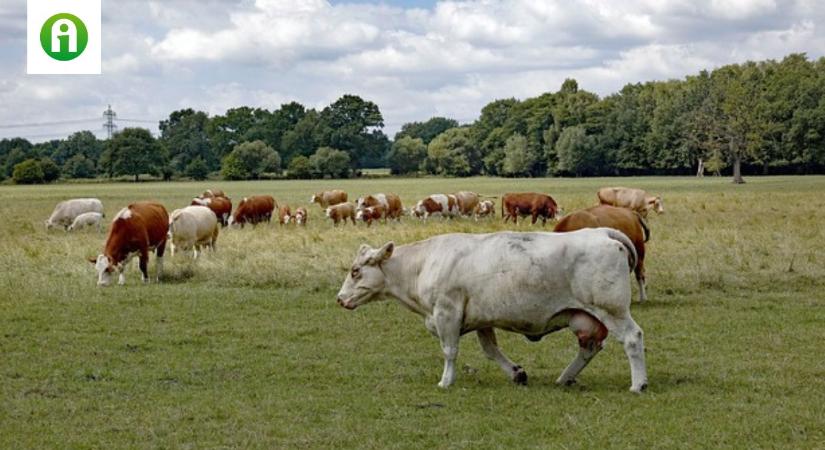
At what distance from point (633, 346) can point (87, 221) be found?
28668mm

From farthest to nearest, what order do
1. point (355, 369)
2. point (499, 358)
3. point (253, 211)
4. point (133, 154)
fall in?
point (133, 154), point (253, 211), point (355, 369), point (499, 358)

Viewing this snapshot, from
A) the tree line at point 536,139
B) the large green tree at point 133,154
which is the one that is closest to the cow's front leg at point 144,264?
the tree line at point 536,139

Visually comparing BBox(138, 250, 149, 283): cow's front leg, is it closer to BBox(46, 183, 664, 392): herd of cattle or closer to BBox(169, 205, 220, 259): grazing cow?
BBox(169, 205, 220, 259): grazing cow

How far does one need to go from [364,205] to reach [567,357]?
27402 mm

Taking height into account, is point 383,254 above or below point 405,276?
above

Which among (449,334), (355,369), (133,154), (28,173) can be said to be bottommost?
(355,369)

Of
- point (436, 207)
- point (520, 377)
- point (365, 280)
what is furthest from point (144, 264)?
point (436, 207)

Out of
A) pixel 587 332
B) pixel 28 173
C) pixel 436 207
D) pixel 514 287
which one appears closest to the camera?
pixel 587 332

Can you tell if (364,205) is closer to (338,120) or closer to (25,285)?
(25,285)

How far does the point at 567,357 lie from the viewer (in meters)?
10.9

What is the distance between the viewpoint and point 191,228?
21.9m

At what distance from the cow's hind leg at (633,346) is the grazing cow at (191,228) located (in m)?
14.7

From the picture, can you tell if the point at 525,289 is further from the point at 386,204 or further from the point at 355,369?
the point at 386,204

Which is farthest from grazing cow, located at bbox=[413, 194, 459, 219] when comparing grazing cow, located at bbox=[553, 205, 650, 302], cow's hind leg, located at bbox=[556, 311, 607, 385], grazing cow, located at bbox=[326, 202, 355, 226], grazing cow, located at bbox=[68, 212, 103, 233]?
cow's hind leg, located at bbox=[556, 311, 607, 385]
